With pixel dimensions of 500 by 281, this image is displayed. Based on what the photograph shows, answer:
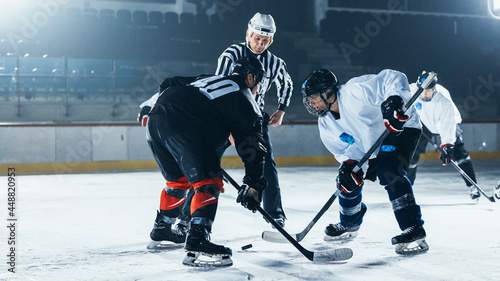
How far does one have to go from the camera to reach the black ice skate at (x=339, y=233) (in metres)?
2.92

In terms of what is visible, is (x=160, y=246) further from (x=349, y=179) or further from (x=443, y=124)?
(x=443, y=124)

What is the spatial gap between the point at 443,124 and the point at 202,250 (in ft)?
10.3

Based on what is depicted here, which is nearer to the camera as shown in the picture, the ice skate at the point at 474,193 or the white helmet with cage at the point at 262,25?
the white helmet with cage at the point at 262,25

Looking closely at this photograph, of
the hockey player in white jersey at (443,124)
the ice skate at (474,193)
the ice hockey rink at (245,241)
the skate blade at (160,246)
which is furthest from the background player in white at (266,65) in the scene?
the ice skate at (474,193)

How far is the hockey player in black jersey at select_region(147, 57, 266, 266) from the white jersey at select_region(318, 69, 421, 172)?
1.93 ft

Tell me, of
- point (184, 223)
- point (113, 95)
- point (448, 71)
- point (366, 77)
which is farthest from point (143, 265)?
point (448, 71)

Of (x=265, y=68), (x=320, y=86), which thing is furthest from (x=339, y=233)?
(x=265, y=68)

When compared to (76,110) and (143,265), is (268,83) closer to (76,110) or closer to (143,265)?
(143,265)

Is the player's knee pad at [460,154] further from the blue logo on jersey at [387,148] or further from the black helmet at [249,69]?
the black helmet at [249,69]

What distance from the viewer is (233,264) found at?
2.31 metres

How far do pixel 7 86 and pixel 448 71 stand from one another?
9.27 meters

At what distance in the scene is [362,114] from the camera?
268 cm

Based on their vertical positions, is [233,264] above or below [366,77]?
below

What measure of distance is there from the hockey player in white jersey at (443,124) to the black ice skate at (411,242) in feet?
7.29
